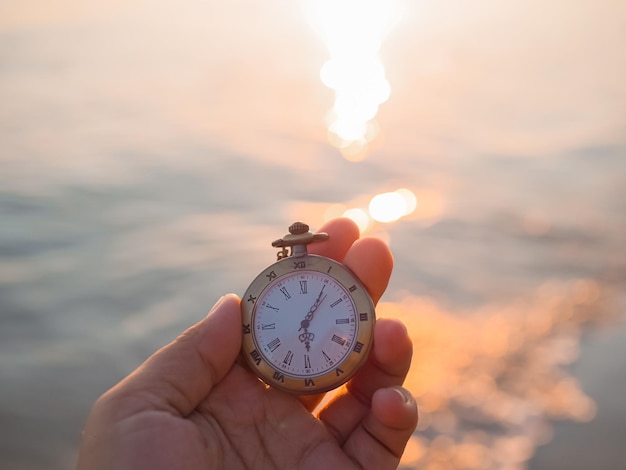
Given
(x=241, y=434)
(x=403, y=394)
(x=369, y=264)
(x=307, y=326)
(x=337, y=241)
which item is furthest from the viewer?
(x=337, y=241)

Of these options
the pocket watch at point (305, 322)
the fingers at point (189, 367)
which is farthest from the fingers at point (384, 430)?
the fingers at point (189, 367)

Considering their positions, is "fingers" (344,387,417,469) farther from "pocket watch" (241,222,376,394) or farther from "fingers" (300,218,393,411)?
"fingers" (300,218,393,411)

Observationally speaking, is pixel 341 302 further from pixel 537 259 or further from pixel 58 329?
pixel 537 259

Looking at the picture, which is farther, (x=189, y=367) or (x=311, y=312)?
(x=311, y=312)

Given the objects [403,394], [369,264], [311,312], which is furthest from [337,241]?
[403,394]

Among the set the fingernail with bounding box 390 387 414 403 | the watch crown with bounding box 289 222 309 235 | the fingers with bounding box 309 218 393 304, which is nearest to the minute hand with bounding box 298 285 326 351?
the fingers with bounding box 309 218 393 304

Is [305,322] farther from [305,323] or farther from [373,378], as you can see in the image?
[373,378]

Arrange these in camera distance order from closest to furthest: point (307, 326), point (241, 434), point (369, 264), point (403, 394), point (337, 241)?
point (403, 394) → point (241, 434) → point (307, 326) → point (369, 264) → point (337, 241)
